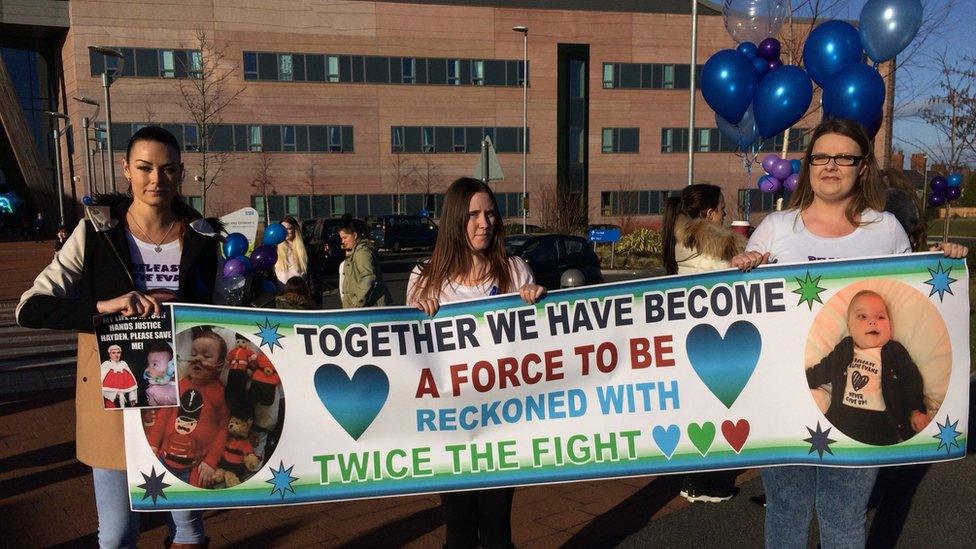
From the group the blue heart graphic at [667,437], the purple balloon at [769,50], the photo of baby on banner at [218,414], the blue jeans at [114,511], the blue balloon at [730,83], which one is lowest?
the blue jeans at [114,511]

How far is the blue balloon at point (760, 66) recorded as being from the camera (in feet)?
31.9

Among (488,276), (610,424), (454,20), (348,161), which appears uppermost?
(454,20)

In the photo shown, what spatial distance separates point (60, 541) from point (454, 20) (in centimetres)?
4520

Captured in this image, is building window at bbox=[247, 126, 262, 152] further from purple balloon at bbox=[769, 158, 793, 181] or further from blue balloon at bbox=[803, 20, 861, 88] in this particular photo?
blue balloon at bbox=[803, 20, 861, 88]

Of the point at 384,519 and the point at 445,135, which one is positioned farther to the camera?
the point at 445,135

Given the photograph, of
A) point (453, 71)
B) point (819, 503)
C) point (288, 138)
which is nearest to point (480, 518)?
point (819, 503)

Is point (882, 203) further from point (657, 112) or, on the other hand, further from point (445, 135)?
point (657, 112)

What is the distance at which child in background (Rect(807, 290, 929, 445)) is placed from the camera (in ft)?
9.52

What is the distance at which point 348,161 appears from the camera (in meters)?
45.1

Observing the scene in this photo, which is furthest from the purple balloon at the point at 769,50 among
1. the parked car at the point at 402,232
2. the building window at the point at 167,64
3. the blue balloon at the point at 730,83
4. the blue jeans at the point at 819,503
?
the building window at the point at 167,64

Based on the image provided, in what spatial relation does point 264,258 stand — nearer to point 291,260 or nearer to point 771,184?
point 291,260

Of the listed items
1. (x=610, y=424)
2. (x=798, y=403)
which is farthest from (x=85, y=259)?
(x=798, y=403)

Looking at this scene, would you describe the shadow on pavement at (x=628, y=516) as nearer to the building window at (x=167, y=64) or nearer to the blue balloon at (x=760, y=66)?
the blue balloon at (x=760, y=66)

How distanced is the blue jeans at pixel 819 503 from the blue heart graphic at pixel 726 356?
0.38 meters
